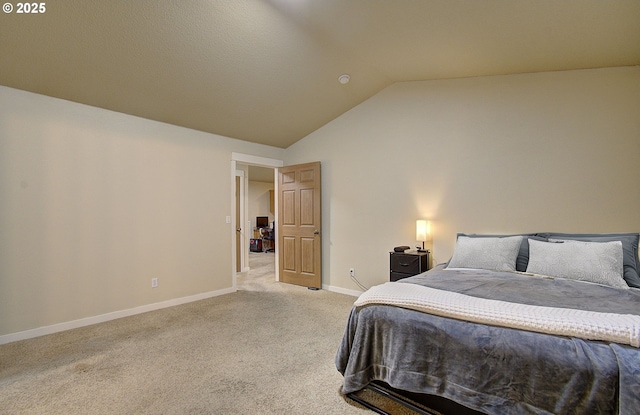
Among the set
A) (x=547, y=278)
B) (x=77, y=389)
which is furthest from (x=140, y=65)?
(x=547, y=278)

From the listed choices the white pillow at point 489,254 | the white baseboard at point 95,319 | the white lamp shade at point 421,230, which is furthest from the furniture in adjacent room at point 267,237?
the white pillow at point 489,254

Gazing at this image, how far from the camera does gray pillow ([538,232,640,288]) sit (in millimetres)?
2336

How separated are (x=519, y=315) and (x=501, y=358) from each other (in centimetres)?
24

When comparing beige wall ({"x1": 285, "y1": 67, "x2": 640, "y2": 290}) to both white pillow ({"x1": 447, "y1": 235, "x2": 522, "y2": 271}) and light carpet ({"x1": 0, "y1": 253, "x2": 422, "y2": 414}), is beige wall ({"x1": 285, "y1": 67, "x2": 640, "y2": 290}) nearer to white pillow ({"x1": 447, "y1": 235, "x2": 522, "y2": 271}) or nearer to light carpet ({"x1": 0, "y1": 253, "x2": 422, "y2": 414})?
white pillow ({"x1": 447, "y1": 235, "x2": 522, "y2": 271})

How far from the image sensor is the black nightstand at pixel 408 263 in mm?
3475

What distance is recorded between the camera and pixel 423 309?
5.71 ft

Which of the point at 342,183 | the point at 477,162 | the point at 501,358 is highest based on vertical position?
the point at 477,162

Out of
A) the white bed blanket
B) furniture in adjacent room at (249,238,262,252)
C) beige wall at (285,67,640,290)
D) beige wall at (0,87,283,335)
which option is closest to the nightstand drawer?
beige wall at (285,67,640,290)

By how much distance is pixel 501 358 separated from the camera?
143 cm

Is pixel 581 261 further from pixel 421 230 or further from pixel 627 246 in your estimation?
pixel 421 230

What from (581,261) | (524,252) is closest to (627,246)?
(581,261)

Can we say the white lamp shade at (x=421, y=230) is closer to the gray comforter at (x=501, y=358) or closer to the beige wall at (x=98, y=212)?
the gray comforter at (x=501, y=358)

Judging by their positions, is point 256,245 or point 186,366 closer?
point 186,366

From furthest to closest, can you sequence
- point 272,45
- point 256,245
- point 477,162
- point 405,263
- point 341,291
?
point 256,245, point 341,291, point 405,263, point 477,162, point 272,45
